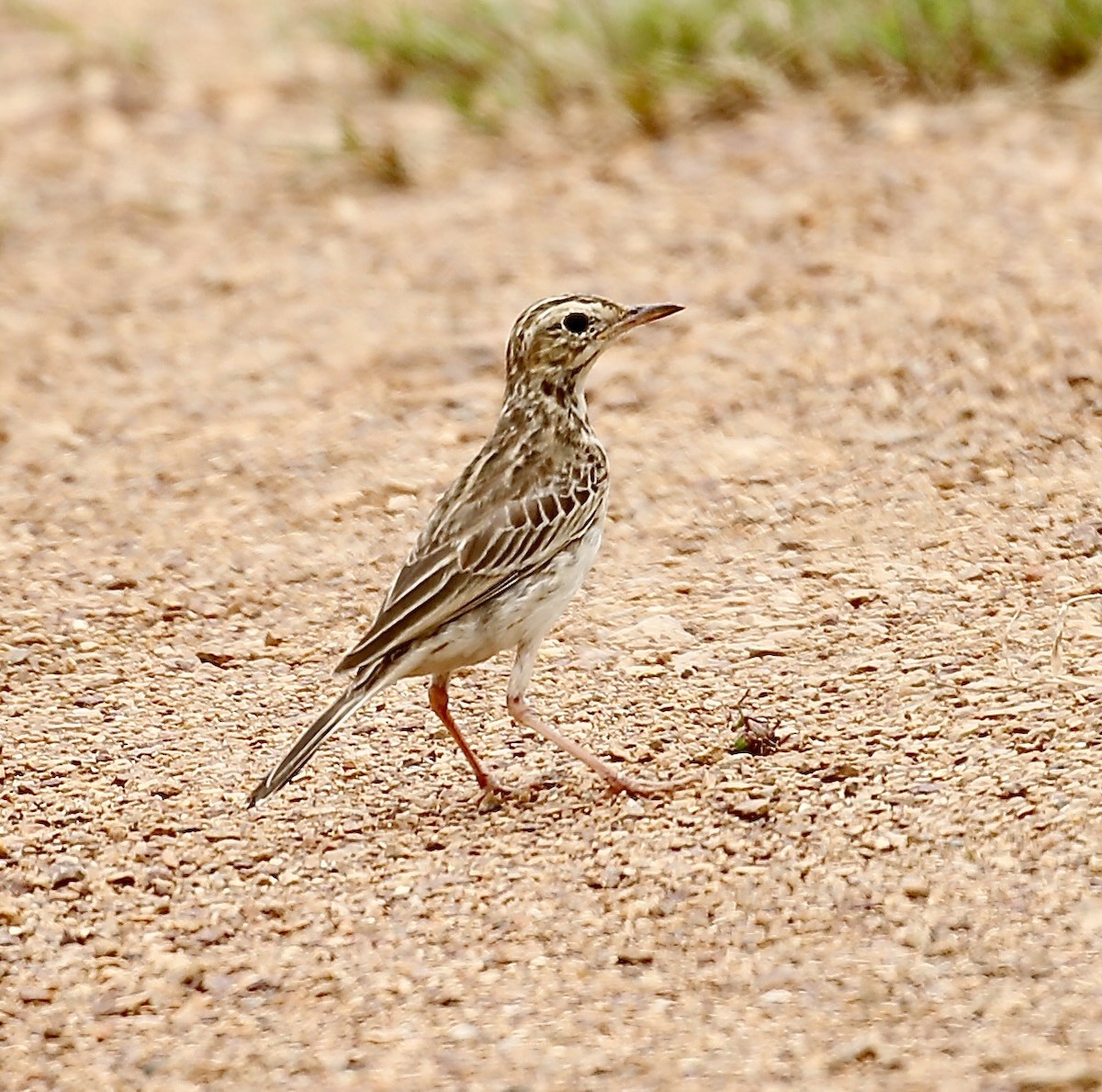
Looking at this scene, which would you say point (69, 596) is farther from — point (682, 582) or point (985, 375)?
point (985, 375)

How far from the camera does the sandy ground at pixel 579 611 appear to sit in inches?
175

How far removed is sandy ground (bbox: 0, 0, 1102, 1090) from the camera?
446cm

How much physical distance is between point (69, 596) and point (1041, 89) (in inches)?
221

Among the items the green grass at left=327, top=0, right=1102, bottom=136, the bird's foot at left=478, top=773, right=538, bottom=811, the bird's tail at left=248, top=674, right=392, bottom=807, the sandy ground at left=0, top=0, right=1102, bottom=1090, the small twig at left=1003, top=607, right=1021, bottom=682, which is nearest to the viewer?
the sandy ground at left=0, top=0, right=1102, bottom=1090

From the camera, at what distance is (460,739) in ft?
18.4

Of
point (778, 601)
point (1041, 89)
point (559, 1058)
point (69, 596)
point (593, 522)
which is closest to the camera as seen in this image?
point (559, 1058)

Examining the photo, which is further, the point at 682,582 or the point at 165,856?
the point at 682,582

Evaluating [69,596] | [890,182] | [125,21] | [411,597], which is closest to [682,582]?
[411,597]

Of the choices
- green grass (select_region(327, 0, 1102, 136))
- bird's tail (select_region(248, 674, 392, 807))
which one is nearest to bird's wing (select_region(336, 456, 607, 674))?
bird's tail (select_region(248, 674, 392, 807))

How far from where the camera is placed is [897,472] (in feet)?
23.7

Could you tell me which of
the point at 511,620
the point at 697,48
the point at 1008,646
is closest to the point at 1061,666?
the point at 1008,646

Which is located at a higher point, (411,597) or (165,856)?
(411,597)

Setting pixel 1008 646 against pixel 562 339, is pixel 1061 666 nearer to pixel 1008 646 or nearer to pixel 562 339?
pixel 1008 646

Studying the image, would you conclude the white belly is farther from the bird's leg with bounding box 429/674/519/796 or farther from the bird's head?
the bird's head
